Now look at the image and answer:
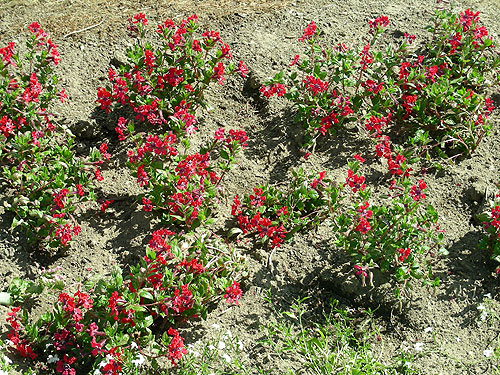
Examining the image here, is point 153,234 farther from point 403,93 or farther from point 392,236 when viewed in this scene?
point 403,93

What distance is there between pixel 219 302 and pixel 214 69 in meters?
2.01

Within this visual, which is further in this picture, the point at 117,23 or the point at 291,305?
the point at 117,23

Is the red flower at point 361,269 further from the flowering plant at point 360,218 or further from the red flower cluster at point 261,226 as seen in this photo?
the red flower cluster at point 261,226

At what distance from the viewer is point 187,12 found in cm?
657

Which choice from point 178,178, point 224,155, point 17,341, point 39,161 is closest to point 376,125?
point 224,155

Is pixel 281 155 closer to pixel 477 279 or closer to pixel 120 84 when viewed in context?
pixel 120 84

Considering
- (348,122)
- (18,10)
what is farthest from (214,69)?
(18,10)

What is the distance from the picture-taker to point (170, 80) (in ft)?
17.1

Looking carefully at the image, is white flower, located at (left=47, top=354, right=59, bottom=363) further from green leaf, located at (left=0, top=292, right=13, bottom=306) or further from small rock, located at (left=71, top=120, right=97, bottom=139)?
small rock, located at (left=71, top=120, right=97, bottom=139)

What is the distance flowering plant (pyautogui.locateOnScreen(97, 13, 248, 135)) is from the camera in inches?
200

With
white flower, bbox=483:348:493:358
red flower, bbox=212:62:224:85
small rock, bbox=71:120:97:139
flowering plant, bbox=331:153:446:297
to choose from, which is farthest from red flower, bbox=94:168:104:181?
white flower, bbox=483:348:493:358

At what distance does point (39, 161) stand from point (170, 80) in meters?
1.25

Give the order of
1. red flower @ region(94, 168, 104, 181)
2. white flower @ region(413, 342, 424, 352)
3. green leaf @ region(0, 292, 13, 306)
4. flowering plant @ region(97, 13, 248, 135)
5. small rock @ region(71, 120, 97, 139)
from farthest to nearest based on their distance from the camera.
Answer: small rock @ region(71, 120, 97, 139)
flowering plant @ region(97, 13, 248, 135)
red flower @ region(94, 168, 104, 181)
white flower @ region(413, 342, 424, 352)
green leaf @ region(0, 292, 13, 306)

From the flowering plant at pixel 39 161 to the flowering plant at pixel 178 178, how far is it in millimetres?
374
